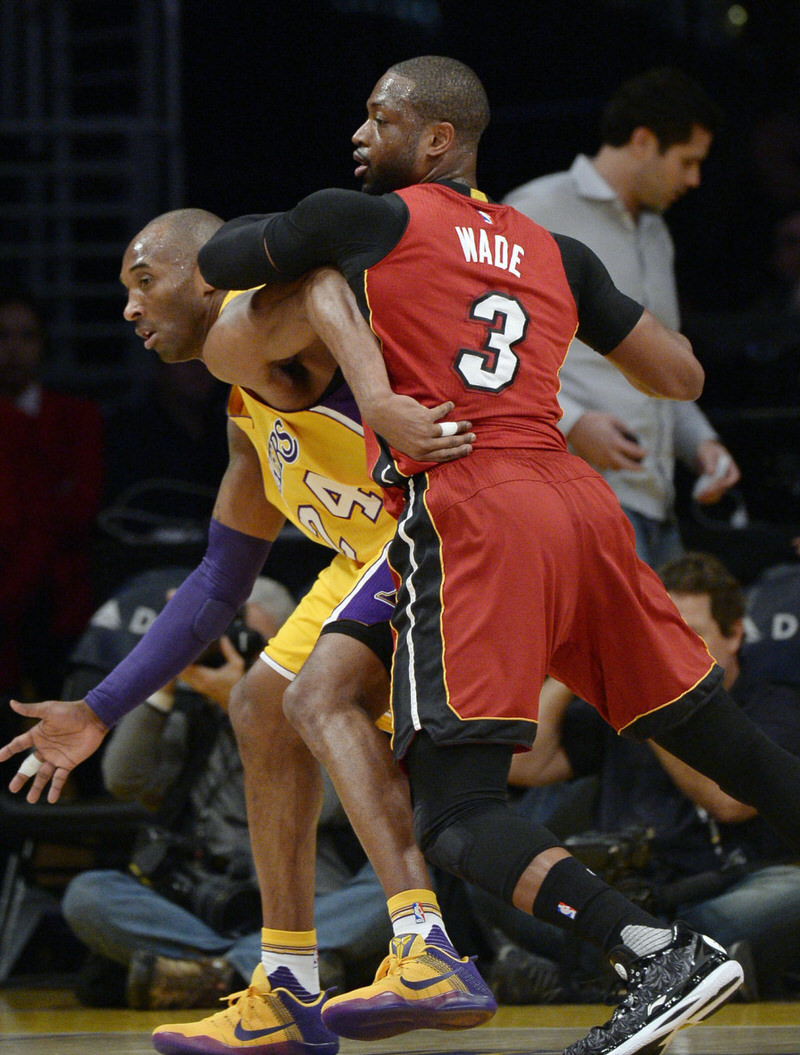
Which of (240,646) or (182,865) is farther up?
(240,646)

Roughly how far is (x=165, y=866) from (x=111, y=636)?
897mm

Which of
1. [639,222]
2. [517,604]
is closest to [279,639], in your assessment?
[517,604]

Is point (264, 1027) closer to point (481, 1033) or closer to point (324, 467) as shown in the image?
point (481, 1033)

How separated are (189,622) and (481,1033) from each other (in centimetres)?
107

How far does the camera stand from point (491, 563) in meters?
2.33

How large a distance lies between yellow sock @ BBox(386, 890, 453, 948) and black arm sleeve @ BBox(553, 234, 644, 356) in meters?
0.98

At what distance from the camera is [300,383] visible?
2.76 metres

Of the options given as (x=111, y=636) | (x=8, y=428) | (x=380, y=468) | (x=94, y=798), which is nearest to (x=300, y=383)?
(x=380, y=468)

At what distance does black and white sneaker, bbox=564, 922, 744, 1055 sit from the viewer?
2156 millimetres

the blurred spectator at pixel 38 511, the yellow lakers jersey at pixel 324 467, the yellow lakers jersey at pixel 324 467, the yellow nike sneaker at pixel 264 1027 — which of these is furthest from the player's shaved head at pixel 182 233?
the blurred spectator at pixel 38 511

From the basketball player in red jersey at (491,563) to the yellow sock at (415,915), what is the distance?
0.06m

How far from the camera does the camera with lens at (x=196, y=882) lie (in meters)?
4.27

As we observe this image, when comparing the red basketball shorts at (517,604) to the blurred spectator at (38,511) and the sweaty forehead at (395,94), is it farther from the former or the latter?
the blurred spectator at (38,511)

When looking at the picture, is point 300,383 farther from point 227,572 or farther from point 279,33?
point 279,33
